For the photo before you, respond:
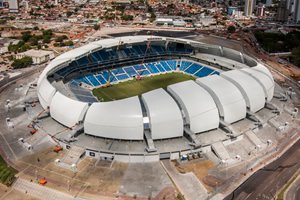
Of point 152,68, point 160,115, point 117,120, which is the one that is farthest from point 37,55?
point 160,115

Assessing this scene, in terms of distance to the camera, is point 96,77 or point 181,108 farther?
point 96,77

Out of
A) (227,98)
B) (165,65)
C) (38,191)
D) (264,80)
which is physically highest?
(264,80)

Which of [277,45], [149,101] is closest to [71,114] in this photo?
[149,101]

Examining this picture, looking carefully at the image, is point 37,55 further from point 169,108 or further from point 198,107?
point 198,107

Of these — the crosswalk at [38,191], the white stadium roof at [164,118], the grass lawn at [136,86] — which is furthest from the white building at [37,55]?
the crosswalk at [38,191]

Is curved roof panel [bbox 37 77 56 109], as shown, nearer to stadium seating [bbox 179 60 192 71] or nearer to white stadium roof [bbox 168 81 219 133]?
white stadium roof [bbox 168 81 219 133]

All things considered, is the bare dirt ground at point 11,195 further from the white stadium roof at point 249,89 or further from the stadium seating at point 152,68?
the stadium seating at point 152,68

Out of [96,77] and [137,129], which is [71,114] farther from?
[96,77]
